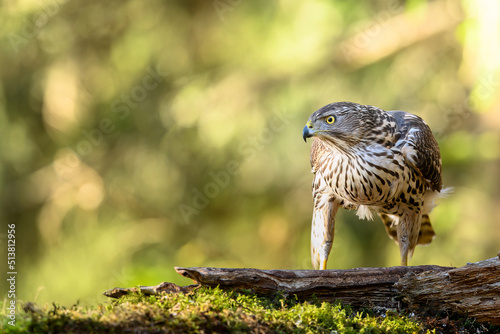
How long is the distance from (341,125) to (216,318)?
2159mm

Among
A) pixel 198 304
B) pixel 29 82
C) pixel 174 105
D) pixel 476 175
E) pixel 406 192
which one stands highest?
pixel 29 82

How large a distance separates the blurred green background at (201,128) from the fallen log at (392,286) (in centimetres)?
392

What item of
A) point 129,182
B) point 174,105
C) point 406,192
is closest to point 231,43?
point 174,105

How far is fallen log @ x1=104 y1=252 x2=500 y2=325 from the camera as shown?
304cm

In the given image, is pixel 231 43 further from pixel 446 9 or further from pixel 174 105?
pixel 446 9

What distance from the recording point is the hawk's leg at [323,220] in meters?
4.76

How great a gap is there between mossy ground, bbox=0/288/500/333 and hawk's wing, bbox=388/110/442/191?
1585mm

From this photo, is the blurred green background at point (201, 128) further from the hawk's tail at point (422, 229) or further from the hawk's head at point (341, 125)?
the hawk's head at point (341, 125)

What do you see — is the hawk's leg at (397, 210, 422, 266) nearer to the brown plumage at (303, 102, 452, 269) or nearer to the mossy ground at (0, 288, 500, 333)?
the brown plumage at (303, 102, 452, 269)

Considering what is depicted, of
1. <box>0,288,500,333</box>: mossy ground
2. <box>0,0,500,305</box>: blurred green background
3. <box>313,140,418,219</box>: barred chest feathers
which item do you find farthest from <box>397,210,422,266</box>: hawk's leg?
<box>0,0,500,305</box>: blurred green background

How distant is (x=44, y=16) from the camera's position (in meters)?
7.71

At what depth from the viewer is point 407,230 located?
4945mm

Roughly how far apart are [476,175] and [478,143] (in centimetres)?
66

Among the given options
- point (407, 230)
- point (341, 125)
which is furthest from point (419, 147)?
point (407, 230)
